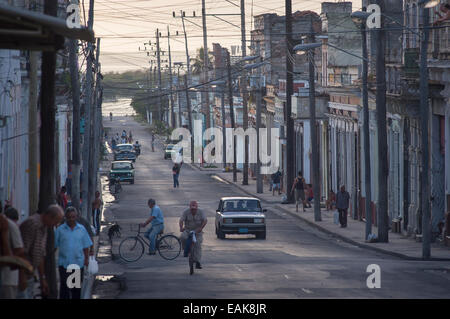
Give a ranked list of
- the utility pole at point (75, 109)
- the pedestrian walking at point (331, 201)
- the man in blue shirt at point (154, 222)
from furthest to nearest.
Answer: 1. the pedestrian walking at point (331, 201)
2. the utility pole at point (75, 109)
3. the man in blue shirt at point (154, 222)

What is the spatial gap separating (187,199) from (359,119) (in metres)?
14.9

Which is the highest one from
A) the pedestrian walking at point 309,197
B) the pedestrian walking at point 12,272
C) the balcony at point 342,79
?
the balcony at point 342,79

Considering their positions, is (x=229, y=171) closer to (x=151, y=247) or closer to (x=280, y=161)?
(x=280, y=161)

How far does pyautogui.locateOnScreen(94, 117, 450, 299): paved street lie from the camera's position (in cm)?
2161

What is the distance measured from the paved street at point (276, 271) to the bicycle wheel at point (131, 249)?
33cm

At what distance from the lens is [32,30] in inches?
570

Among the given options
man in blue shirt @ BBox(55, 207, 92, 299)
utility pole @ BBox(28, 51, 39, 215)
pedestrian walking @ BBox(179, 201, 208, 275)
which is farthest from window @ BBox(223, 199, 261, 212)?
man in blue shirt @ BBox(55, 207, 92, 299)

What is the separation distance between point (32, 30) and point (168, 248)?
17.3 m

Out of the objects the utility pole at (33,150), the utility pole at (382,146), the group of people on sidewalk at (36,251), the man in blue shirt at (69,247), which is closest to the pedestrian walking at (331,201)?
the utility pole at (382,146)

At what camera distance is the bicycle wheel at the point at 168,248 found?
1225 inches

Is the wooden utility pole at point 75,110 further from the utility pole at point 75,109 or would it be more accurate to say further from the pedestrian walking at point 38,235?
the pedestrian walking at point 38,235

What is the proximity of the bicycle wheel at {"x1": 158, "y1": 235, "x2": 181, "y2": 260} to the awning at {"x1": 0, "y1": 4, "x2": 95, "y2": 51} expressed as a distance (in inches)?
642

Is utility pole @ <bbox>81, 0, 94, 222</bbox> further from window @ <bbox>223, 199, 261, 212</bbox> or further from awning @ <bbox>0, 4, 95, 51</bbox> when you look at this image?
awning @ <bbox>0, 4, 95, 51</bbox>
